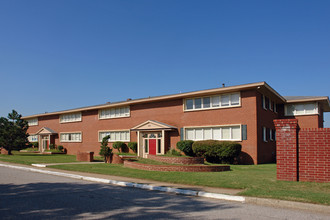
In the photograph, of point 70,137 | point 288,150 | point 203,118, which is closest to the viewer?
point 288,150

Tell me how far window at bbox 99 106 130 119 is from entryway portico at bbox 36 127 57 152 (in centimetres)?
1043

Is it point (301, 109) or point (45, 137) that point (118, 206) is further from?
point (45, 137)

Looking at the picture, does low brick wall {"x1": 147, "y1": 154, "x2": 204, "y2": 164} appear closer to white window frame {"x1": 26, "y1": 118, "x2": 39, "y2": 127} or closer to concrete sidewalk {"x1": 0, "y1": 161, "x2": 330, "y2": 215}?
concrete sidewalk {"x1": 0, "y1": 161, "x2": 330, "y2": 215}

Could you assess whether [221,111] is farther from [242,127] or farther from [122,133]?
[122,133]

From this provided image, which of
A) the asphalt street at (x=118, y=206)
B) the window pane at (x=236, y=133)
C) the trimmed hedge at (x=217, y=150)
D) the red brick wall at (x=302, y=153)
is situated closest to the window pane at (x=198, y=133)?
the trimmed hedge at (x=217, y=150)

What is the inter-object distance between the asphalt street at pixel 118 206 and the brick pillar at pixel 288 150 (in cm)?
377

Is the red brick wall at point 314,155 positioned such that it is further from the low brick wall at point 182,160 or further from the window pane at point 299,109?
the window pane at point 299,109

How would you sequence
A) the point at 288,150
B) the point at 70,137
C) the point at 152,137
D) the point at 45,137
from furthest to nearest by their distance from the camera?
the point at 45,137 → the point at 70,137 → the point at 152,137 → the point at 288,150

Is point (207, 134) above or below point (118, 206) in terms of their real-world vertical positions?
Result: above

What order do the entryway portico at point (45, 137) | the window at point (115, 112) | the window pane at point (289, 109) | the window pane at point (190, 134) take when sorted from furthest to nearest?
the entryway portico at point (45, 137) → the window at point (115, 112) → the window pane at point (289, 109) → the window pane at point (190, 134)

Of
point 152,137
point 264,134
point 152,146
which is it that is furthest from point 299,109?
point 152,146

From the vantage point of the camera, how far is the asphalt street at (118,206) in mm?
6781

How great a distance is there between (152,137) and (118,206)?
20.5 m

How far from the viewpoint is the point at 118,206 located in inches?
303
